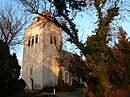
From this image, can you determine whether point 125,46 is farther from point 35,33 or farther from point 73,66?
point 35,33

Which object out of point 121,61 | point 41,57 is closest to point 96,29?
point 121,61

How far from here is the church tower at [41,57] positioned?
55125 mm

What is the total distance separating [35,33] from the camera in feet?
196

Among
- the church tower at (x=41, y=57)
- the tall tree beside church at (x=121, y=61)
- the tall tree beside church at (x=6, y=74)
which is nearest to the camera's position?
the tall tree beside church at (x=121, y=61)

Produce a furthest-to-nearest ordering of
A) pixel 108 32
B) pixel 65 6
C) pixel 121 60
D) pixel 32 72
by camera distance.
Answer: pixel 32 72, pixel 65 6, pixel 108 32, pixel 121 60

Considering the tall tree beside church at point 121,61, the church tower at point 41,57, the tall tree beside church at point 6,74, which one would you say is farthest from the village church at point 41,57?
the tall tree beside church at point 121,61

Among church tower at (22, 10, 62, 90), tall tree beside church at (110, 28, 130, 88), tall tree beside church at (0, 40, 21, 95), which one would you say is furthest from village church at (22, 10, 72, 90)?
tall tree beside church at (110, 28, 130, 88)

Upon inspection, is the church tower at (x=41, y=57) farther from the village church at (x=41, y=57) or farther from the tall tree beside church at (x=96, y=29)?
the tall tree beside church at (x=96, y=29)

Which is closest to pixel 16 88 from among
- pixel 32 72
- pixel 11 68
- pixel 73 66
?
pixel 11 68

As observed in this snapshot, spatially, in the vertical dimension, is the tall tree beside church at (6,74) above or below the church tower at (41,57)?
below

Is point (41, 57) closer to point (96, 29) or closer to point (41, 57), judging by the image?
point (41, 57)

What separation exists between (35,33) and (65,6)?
118 ft

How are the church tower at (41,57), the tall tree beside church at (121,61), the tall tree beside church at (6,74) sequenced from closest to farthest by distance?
the tall tree beside church at (121,61), the tall tree beside church at (6,74), the church tower at (41,57)

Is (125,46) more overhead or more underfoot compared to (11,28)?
more underfoot
